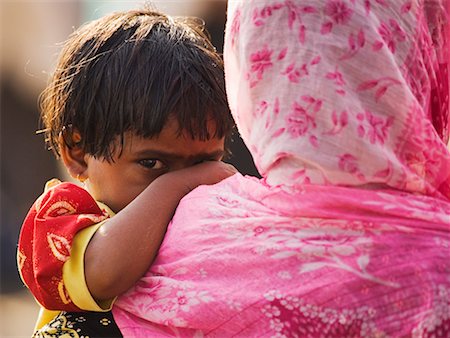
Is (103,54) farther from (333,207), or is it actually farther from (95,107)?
(333,207)

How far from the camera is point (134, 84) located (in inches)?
73.1

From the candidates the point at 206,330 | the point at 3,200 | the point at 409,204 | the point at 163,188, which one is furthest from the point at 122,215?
the point at 3,200

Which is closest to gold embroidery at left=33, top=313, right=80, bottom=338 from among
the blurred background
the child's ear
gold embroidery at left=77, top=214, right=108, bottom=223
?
gold embroidery at left=77, top=214, right=108, bottom=223

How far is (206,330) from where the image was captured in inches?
55.1

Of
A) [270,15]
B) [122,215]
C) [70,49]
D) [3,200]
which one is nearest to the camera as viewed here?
[270,15]

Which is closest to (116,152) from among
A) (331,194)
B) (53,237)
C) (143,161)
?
(143,161)

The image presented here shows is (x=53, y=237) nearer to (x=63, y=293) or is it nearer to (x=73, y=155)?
(x=63, y=293)

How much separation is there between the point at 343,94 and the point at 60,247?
24.6 inches

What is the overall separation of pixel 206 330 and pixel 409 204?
411mm

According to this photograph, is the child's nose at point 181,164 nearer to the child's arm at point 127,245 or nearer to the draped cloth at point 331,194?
the child's arm at point 127,245

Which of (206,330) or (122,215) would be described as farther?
(122,215)

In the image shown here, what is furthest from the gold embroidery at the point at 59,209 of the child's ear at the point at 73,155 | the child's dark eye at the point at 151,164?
the child's ear at the point at 73,155

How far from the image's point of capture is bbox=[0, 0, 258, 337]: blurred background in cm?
695

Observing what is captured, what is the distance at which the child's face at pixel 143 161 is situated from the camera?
1.80 meters
